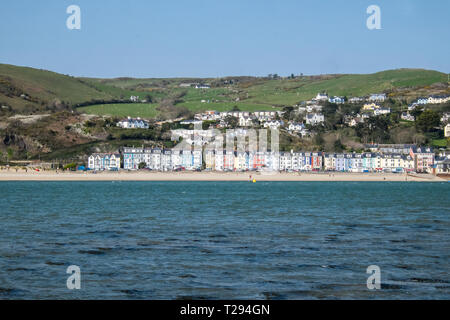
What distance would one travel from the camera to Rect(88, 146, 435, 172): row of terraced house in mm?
106125

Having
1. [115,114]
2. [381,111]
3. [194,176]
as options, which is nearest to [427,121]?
[381,111]

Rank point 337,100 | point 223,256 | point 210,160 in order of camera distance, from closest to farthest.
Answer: point 223,256 → point 210,160 → point 337,100

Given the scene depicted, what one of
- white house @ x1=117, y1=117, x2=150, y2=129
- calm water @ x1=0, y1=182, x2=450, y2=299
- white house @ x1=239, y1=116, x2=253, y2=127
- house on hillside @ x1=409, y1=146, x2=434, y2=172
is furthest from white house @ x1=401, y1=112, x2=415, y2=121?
calm water @ x1=0, y1=182, x2=450, y2=299

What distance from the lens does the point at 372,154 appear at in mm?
107250

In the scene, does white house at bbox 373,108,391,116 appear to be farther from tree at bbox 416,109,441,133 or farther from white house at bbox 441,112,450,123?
tree at bbox 416,109,441,133

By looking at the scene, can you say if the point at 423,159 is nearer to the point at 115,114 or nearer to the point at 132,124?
the point at 132,124

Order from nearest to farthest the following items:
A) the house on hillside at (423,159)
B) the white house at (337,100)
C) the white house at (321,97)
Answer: the house on hillside at (423,159), the white house at (337,100), the white house at (321,97)

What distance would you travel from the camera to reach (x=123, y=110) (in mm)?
162625

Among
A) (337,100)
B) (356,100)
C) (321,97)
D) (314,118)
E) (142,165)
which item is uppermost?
(321,97)

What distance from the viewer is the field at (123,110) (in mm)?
155750

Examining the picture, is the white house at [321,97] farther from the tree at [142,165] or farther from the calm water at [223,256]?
→ the calm water at [223,256]

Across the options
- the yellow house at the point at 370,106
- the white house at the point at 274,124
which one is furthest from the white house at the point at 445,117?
the white house at the point at 274,124

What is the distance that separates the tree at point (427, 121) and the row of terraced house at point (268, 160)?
718 inches

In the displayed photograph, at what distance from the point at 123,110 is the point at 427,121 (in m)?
75.9
